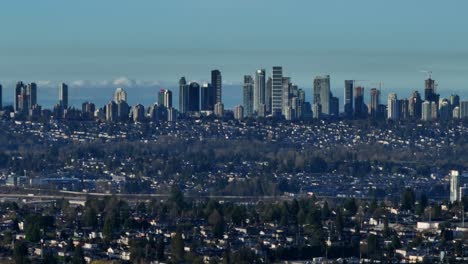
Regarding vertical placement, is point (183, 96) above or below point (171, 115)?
above

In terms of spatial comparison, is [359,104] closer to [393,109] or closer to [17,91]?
[393,109]

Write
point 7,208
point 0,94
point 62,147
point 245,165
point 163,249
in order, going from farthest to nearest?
point 0,94
point 62,147
point 245,165
point 7,208
point 163,249

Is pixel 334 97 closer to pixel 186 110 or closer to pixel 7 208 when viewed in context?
pixel 186 110

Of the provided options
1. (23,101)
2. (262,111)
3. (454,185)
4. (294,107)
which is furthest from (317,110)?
(454,185)

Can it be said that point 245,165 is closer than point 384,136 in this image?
Yes

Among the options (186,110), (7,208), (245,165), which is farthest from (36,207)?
(186,110)

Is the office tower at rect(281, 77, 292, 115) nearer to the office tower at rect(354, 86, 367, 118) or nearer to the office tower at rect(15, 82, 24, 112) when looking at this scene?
the office tower at rect(354, 86, 367, 118)
